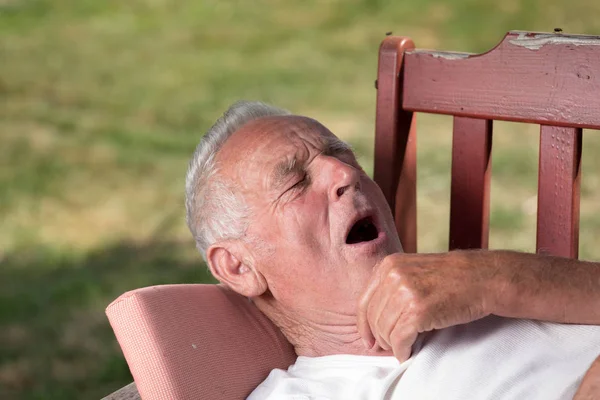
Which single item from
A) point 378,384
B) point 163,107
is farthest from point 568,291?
point 163,107

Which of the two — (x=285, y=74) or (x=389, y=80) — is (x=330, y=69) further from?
(x=389, y=80)

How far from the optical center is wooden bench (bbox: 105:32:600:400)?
7.65 ft

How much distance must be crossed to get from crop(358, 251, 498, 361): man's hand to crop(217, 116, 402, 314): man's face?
0.56 ft

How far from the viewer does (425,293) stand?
190 cm

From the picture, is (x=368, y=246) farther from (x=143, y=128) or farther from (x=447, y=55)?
(x=143, y=128)

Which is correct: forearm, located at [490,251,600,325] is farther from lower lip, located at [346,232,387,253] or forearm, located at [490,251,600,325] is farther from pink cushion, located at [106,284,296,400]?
pink cushion, located at [106,284,296,400]

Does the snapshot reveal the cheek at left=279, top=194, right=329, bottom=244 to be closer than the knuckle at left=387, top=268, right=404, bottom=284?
No

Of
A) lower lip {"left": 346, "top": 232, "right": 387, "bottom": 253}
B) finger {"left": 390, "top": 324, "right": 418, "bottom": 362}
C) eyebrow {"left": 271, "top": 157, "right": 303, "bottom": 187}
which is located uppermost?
eyebrow {"left": 271, "top": 157, "right": 303, "bottom": 187}

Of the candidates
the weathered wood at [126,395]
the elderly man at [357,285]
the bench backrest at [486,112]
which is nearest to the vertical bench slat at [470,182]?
the bench backrest at [486,112]

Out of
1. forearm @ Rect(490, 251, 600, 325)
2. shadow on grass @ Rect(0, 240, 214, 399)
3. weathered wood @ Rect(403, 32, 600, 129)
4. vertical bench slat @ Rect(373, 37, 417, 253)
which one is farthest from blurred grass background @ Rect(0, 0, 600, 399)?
forearm @ Rect(490, 251, 600, 325)

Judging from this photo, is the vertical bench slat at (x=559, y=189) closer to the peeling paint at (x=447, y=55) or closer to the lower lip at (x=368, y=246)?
the peeling paint at (x=447, y=55)

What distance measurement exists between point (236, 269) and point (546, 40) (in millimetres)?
936

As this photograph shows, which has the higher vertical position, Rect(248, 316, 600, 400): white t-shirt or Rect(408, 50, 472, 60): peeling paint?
Rect(408, 50, 472, 60): peeling paint

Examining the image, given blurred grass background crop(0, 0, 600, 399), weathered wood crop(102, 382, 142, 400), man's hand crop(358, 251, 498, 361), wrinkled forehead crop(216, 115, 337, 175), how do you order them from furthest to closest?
blurred grass background crop(0, 0, 600, 399), weathered wood crop(102, 382, 142, 400), wrinkled forehead crop(216, 115, 337, 175), man's hand crop(358, 251, 498, 361)
